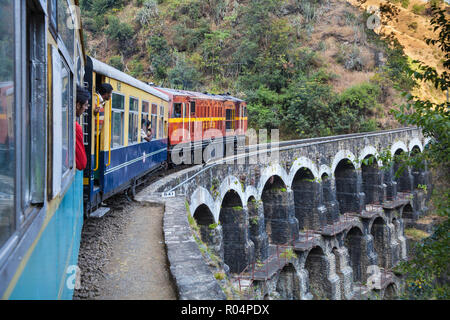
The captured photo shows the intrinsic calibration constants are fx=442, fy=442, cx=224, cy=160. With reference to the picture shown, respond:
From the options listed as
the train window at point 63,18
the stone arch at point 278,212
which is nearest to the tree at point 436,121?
the train window at point 63,18

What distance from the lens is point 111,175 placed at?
650 cm

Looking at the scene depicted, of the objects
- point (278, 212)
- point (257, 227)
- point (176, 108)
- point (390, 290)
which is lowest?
point (390, 290)

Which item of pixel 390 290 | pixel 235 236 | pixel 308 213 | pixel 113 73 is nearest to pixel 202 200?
pixel 235 236

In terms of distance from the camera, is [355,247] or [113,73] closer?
[113,73]

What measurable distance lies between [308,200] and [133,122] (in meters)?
11.7

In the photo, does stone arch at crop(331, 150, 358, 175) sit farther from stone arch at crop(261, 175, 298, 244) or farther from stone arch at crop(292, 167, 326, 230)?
stone arch at crop(261, 175, 298, 244)

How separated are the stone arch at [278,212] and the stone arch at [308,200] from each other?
199 centimetres

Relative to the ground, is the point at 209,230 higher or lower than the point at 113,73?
lower

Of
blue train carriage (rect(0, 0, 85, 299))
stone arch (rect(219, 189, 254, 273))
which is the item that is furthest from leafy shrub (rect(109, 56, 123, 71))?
blue train carriage (rect(0, 0, 85, 299))

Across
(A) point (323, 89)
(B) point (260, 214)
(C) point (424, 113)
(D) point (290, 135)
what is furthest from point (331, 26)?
(C) point (424, 113)

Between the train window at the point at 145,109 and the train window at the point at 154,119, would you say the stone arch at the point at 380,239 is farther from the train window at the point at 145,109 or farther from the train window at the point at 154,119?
the train window at the point at 145,109

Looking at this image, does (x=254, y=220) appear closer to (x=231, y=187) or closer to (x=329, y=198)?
(x=231, y=187)

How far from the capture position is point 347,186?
2133 cm

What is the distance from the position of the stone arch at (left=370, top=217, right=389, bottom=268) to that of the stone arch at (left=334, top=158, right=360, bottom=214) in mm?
1935
